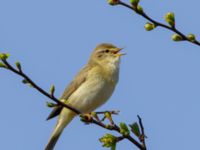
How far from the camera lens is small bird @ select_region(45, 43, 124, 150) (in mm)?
6691

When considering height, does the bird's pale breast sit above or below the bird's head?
below

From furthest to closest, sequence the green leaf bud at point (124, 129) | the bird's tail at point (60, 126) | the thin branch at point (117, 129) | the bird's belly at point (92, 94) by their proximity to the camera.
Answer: the bird's tail at point (60, 126) < the bird's belly at point (92, 94) < the green leaf bud at point (124, 129) < the thin branch at point (117, 129)

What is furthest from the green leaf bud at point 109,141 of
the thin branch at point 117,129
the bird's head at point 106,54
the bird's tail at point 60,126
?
the bird's head at point 106,54

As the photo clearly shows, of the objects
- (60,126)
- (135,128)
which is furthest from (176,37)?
(60,126)

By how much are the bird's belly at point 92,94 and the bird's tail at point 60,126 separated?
8.6 inches

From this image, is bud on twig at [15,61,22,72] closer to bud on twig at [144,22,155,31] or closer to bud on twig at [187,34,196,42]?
bud on twig at [144,22,155,31]

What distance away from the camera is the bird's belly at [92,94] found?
665 centimetres

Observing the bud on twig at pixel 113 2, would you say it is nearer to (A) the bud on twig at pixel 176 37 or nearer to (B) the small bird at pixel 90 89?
(A) the bud on twig at pixel 176 37

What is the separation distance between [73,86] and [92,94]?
542mm

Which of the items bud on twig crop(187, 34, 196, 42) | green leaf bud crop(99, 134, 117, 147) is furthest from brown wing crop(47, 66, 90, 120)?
bud on twig crop(187, 34, 196, 42)

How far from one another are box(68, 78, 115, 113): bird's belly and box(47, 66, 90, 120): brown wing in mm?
146

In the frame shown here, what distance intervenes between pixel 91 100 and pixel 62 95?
2.65 ft

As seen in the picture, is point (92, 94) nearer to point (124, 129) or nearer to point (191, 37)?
point (124, 129)

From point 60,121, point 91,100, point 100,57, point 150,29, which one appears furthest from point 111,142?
point 100,57
